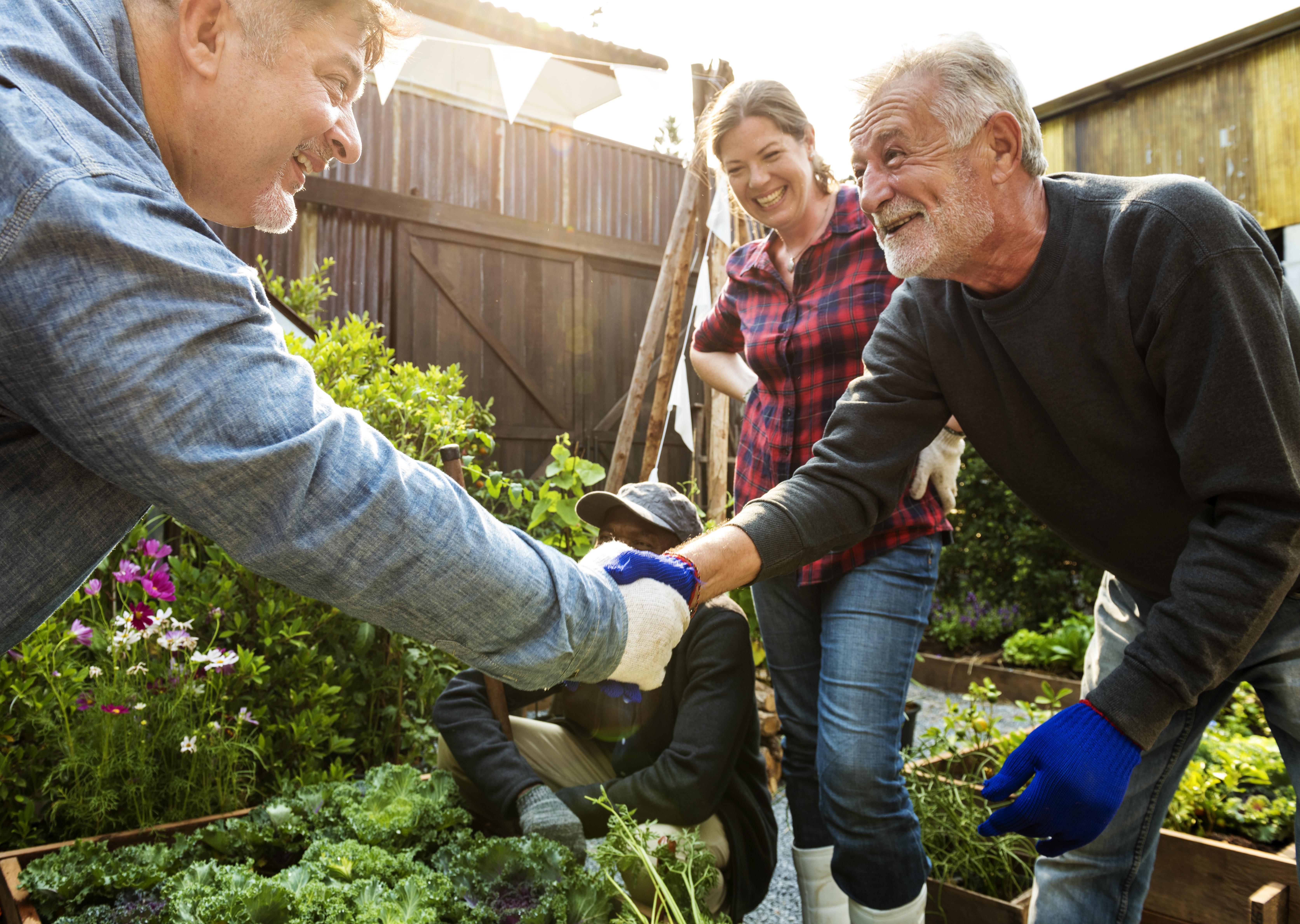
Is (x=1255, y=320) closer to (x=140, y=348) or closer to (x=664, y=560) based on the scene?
(x=664, y=560)

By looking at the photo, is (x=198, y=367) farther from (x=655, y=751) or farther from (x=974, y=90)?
(x=655, y=751)

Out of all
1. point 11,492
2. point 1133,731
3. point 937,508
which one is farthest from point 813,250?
point 11,492

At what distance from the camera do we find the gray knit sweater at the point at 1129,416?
1.28m

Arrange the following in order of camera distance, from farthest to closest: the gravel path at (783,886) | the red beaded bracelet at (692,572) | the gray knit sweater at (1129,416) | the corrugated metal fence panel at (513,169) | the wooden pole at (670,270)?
the corrugated metal fence panel at (513,169), the wooden pole at (670,270), the gravel path at (783,886), the red beaded bracelet at (692,572), the gray knit sweater at (1129,416)

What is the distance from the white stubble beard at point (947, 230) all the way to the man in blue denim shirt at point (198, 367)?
3.29 ft

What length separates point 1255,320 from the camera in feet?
4.23

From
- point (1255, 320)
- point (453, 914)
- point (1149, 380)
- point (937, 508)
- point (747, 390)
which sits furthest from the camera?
point (747, 390)

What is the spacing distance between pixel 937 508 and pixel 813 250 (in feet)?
2.54

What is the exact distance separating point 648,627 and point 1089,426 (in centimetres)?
94

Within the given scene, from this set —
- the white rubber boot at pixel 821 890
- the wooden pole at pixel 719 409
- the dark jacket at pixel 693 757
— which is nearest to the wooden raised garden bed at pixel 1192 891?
the white rubber boot at pixel 821 890

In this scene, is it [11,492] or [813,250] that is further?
[813,250]

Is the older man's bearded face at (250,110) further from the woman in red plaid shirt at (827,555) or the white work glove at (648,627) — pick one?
the woman in red plaid shirt at (827,555)

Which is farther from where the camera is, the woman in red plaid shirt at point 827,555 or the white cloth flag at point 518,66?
the white cloth flag at point 518,66

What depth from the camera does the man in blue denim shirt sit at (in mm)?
754
